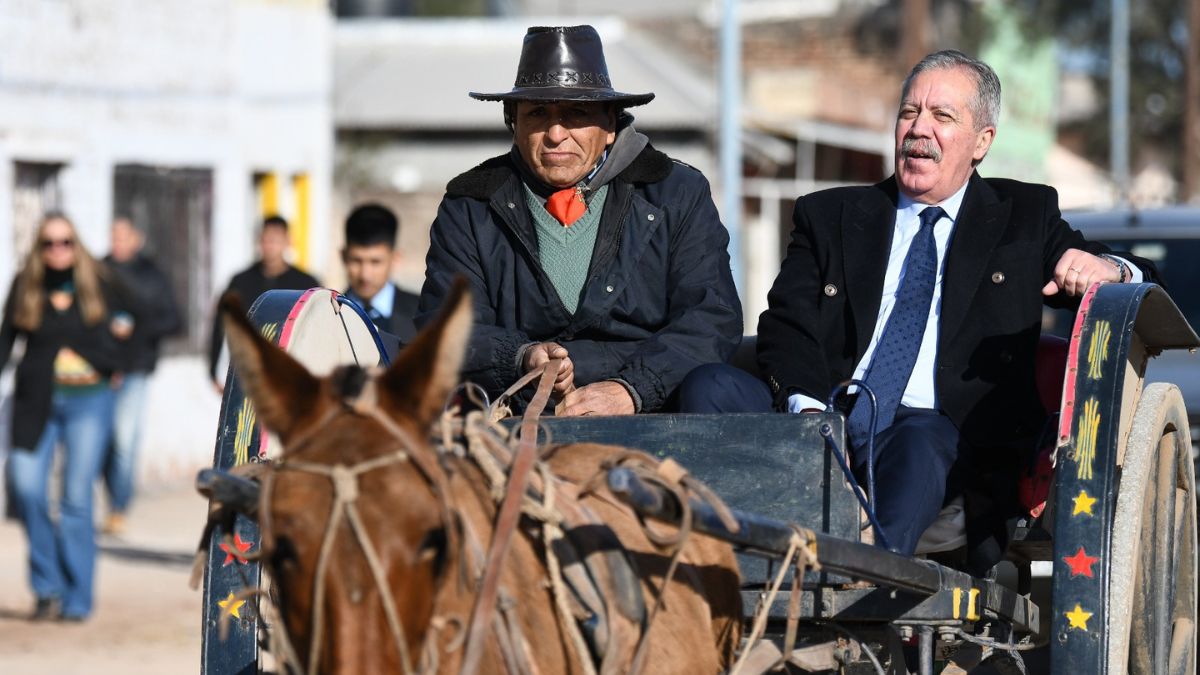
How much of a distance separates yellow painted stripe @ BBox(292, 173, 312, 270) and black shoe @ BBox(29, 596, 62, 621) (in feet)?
28.4

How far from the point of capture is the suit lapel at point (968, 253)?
5.39 meters

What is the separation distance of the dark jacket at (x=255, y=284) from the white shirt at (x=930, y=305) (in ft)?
19.8

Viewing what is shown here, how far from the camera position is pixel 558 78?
18.3ft

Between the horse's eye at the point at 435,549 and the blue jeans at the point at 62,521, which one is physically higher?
the horse's eye at the point at 435,549

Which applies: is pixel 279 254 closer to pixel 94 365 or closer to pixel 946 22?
pixel 94 365

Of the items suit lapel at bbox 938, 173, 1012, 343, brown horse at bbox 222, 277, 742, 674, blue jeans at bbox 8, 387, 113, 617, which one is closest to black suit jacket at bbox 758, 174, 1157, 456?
suit lapel at bbox 938, 173, 1012, 343

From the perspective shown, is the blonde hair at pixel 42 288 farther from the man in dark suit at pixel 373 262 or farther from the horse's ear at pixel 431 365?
the horse's ear at pixel 431 365

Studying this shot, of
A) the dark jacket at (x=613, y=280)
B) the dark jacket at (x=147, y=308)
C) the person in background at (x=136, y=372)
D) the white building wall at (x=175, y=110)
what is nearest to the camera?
the dark jacket at (x=613, y=280)

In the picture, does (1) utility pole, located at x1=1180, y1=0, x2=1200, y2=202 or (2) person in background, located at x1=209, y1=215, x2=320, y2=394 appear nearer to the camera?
(2) person in background, located at x1=209, y1=215, x2=320, y2=394

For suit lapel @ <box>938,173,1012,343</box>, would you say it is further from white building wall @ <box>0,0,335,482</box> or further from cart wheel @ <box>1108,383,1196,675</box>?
white building wall @ <box>0,0,335,482</box>

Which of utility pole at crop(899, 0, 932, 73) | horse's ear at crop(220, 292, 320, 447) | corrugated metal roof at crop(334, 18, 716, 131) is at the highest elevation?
utility pole at crop(899, 0, 932, 73)

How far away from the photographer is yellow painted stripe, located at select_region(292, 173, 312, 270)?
19.8 m

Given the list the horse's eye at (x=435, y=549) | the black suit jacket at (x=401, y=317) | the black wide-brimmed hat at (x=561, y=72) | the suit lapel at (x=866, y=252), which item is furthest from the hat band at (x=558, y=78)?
the black suit jacket at (x=401, y=317)

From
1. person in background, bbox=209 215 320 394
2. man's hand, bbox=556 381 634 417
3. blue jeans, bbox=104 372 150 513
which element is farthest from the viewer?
blue jeans, bbox=104 372 150 513
